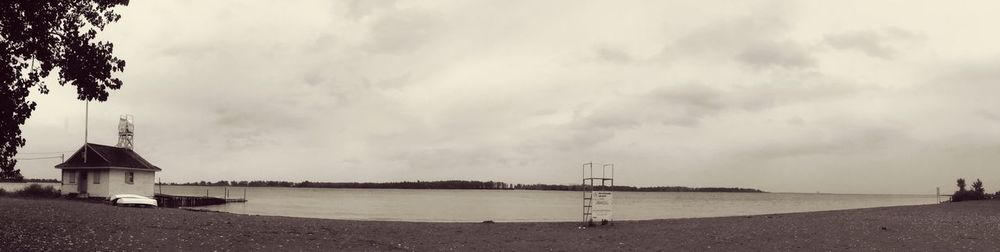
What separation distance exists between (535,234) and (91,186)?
46926 millimetres

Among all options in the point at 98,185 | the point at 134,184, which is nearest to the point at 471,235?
the point at 98,185

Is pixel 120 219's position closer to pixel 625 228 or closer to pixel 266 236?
pixel 266 236

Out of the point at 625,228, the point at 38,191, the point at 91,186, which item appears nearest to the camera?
the point at 625,228

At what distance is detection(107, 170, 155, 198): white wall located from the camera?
2205 inches

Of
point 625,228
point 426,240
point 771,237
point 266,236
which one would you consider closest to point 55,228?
point 266,236

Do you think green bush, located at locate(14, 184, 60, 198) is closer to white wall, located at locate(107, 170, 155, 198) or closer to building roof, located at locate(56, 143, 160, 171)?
building roof, located at locate(56, 143, 160, 171)

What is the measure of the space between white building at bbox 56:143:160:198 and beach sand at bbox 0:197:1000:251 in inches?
1077

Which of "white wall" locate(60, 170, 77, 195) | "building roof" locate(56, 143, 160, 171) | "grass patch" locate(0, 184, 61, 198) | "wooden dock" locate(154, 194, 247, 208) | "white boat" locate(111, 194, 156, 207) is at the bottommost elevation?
"wooden dock" locate(154, 194, 247, 208)

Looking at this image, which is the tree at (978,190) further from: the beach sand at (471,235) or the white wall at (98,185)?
the white wall at (98,185)

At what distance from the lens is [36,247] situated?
60.7ft

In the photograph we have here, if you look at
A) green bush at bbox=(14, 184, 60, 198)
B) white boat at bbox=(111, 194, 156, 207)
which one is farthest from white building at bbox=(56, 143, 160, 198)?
white boat at bbox=(111, 194, 156, 207)

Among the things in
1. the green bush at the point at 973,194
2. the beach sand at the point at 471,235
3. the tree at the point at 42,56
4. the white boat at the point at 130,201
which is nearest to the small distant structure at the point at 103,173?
the white boat at the point at 130,201

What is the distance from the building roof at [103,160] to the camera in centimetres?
5616

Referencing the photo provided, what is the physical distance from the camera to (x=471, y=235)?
87.2 ft
